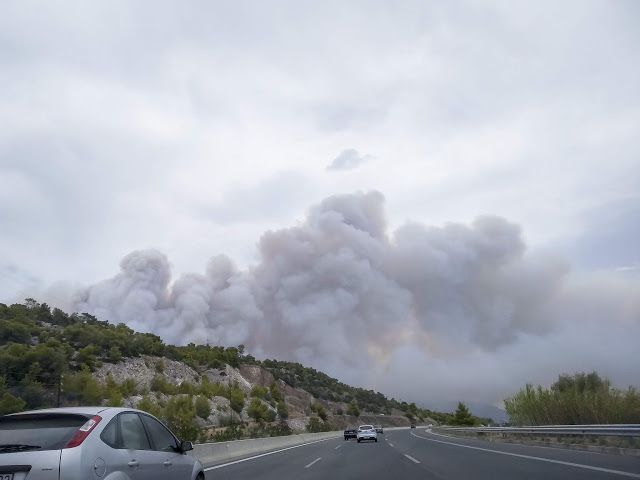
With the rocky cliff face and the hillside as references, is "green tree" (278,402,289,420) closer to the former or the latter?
the hillside

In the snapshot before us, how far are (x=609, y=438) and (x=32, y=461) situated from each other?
66.5 ft

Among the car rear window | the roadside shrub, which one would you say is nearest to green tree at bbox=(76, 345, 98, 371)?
the roadside shrub

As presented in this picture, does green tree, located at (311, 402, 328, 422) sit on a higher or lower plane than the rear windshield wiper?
lower

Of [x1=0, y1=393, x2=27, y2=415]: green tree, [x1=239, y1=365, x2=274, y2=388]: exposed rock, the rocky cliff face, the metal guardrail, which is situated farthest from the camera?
[x1=239, y1=365, x2=274, y2=388]: exposed rock

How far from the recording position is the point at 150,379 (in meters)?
72.7

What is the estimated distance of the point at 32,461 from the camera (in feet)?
18.1

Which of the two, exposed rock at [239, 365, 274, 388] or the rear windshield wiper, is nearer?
the rear windshield wiper

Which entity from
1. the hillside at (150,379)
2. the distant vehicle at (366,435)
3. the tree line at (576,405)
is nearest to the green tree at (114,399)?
the hillside at (150,379)

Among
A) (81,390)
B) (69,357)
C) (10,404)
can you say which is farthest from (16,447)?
(69,357)

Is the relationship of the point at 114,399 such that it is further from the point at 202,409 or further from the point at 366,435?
the point at 366,435

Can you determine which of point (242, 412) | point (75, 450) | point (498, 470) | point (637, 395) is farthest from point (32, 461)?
point (242, 412)

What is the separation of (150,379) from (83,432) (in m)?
71.4

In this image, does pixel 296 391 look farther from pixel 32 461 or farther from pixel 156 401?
pixel 32 461

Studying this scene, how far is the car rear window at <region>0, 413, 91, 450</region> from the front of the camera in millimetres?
5848
